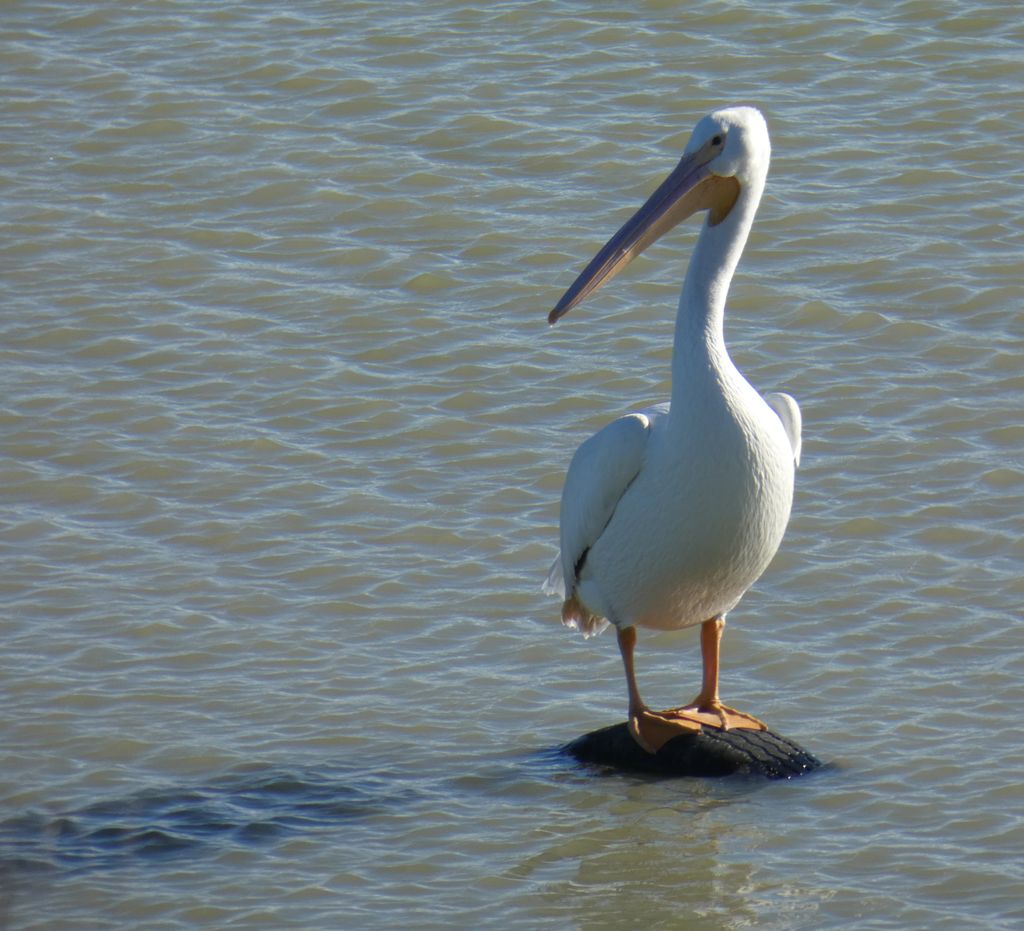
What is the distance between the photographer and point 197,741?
16.2 ft

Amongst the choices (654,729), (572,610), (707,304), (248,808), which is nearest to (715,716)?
(654,729)

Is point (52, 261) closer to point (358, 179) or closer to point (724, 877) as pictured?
point (358, 179)

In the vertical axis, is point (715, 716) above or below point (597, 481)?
below

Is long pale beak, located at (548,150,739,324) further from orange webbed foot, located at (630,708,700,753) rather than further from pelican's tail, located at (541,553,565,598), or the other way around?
orange webbed foot, located at (630,708,700,753)

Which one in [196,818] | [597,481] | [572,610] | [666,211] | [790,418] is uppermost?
[666,211]

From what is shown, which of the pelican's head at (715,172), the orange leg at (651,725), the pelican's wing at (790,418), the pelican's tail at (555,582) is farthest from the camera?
the pelican's tail at (555,582)

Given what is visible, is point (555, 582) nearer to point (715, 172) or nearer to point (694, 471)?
point (694, 471)

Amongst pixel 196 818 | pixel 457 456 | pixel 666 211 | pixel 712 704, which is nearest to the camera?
pixel 196 818

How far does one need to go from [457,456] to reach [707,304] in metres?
1.92

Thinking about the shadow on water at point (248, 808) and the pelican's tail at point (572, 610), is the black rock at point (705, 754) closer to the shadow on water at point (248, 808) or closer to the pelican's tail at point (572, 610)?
the shadow on water at point (248, 808)

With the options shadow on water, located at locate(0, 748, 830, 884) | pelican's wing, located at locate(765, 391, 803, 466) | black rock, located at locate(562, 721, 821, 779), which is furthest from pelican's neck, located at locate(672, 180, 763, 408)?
shadow on water, located at locate(0, 748, 830, 884)

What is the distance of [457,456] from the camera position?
6332mm

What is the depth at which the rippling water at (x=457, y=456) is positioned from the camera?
14.7ft

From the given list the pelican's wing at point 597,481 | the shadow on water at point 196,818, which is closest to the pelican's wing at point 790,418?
the pelican's wing at point 597,481
